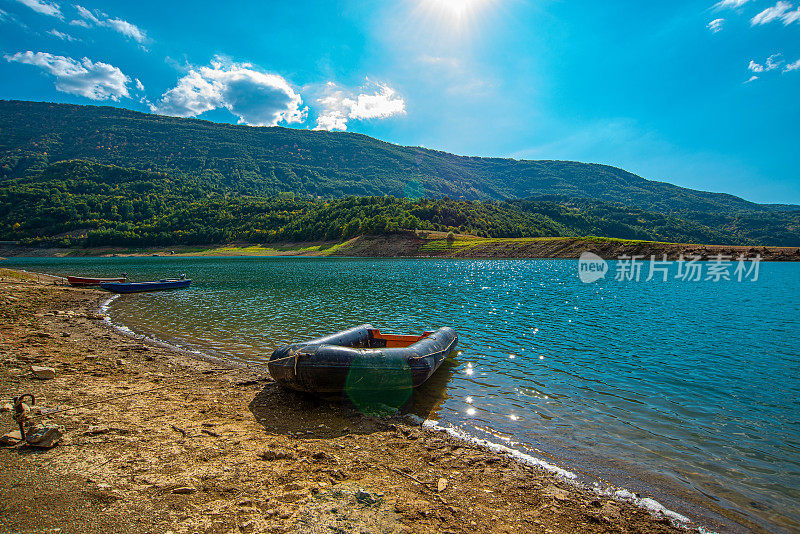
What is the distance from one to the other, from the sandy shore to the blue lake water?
1.55 metres

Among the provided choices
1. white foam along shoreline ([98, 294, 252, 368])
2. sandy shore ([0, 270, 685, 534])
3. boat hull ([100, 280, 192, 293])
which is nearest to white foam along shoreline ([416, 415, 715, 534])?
sandy shore ([0, 270, 685, 534])

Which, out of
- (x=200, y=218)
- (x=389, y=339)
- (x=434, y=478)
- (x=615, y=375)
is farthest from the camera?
(x=200, y=218)

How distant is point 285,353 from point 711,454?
381 inches

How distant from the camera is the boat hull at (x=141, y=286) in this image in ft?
109

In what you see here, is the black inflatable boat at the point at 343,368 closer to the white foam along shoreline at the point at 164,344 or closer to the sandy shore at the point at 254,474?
the sandy shore at the point at 254,474

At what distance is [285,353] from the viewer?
30.9 ft

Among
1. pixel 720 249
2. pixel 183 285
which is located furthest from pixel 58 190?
pixel 720 249

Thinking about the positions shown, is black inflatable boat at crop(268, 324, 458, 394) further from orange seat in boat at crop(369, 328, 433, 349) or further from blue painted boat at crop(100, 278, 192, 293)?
blue painted boat at crop(100, 278, 192, 293)

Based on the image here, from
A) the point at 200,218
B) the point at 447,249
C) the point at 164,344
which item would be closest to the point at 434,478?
the point at 164,344

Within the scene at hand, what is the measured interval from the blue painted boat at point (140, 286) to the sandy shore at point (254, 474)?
90.6ft

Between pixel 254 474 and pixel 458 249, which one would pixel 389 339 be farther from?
pixel 458 249

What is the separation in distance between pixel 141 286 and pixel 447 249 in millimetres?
81357

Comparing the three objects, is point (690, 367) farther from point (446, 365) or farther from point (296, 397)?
point (296, 397)

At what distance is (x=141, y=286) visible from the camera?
34.5 meters
